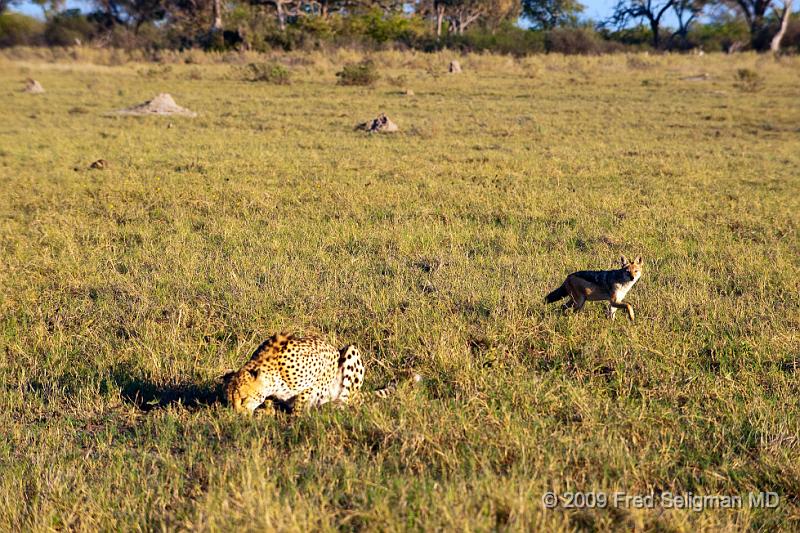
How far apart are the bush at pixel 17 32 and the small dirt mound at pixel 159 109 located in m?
54.2

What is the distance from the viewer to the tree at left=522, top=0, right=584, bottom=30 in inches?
3081

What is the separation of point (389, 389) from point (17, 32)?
76.1m

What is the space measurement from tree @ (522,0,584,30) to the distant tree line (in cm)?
24

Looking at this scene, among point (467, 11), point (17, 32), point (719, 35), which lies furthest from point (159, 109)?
point (719, 35)

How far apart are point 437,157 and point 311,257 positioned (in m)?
7.44

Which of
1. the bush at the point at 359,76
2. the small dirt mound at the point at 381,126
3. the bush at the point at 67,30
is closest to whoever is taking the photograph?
the small dirt mound at the point at 381,126

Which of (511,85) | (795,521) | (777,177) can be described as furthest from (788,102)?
(795,521)

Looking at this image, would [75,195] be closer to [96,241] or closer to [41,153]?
[96,241]

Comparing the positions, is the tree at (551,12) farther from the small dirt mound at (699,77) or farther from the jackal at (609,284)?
the jackal at (609,284)

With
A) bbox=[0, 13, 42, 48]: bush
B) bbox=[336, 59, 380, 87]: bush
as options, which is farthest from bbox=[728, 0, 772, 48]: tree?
bbox=[0, 13, 42, 48]: bush

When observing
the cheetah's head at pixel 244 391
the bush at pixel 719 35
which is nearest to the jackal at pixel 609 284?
the cheetah's head at pixel 244 391

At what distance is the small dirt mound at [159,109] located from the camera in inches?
846

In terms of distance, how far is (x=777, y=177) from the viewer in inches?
491

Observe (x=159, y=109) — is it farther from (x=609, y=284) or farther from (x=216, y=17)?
(x=216, y=17)
